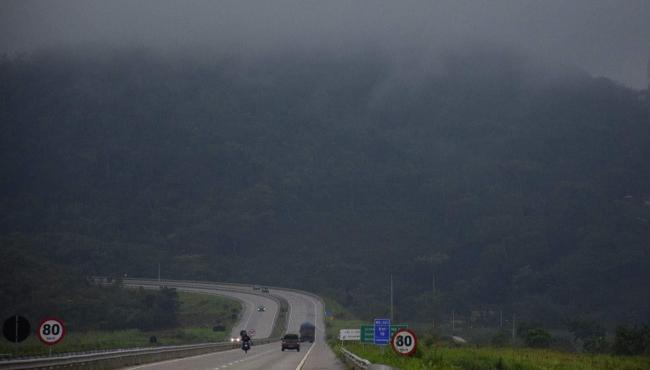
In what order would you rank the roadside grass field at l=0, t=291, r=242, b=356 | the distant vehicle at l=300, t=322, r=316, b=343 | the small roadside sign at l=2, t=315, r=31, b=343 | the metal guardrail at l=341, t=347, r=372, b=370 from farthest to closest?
1. the distant vehicle at l=300, t=322, r=316, b=343
2. the roadside grass field at l=0, t=291, r=242, b=356
3. the metal guardrail at l=341, t=347, r=372, b=370
4. the small roadside sign at l=2, t=315, r=31, b=343

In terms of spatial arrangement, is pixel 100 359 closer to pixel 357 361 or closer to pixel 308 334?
pixel 357 361

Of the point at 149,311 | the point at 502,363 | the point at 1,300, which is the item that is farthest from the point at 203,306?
the point at 502,363

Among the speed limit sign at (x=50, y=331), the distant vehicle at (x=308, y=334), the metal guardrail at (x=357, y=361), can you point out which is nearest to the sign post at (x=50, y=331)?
the speed limit sign at (x=50, y=331)

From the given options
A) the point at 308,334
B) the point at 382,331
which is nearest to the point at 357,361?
the point at 382,331

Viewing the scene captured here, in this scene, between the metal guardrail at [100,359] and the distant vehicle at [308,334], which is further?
the distant vehicle at [308,334]

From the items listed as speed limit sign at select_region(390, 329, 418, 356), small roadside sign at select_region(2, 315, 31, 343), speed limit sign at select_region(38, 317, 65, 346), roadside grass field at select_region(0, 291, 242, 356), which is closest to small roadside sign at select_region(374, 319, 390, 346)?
speed limit sign at select_region(390, 329, 418, 356)

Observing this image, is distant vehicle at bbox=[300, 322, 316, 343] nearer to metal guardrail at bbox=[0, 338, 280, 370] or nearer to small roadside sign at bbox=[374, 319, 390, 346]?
metal guardrail at bbox=[0, 338, 280, 370]

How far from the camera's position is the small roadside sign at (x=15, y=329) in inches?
1084

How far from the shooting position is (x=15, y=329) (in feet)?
90.4

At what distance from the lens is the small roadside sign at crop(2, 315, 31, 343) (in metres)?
27.5

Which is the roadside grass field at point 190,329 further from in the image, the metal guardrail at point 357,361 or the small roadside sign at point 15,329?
the small roadside sign at point 15,329

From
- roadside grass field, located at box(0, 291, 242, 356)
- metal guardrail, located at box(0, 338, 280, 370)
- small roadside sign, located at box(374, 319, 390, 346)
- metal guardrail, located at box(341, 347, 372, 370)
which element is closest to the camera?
metal guardrail, located at box(0, 338, 280, 370)

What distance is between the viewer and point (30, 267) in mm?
150500

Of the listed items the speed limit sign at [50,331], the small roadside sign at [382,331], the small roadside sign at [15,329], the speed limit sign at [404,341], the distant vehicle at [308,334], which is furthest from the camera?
the distant vehicle at [308,334]
